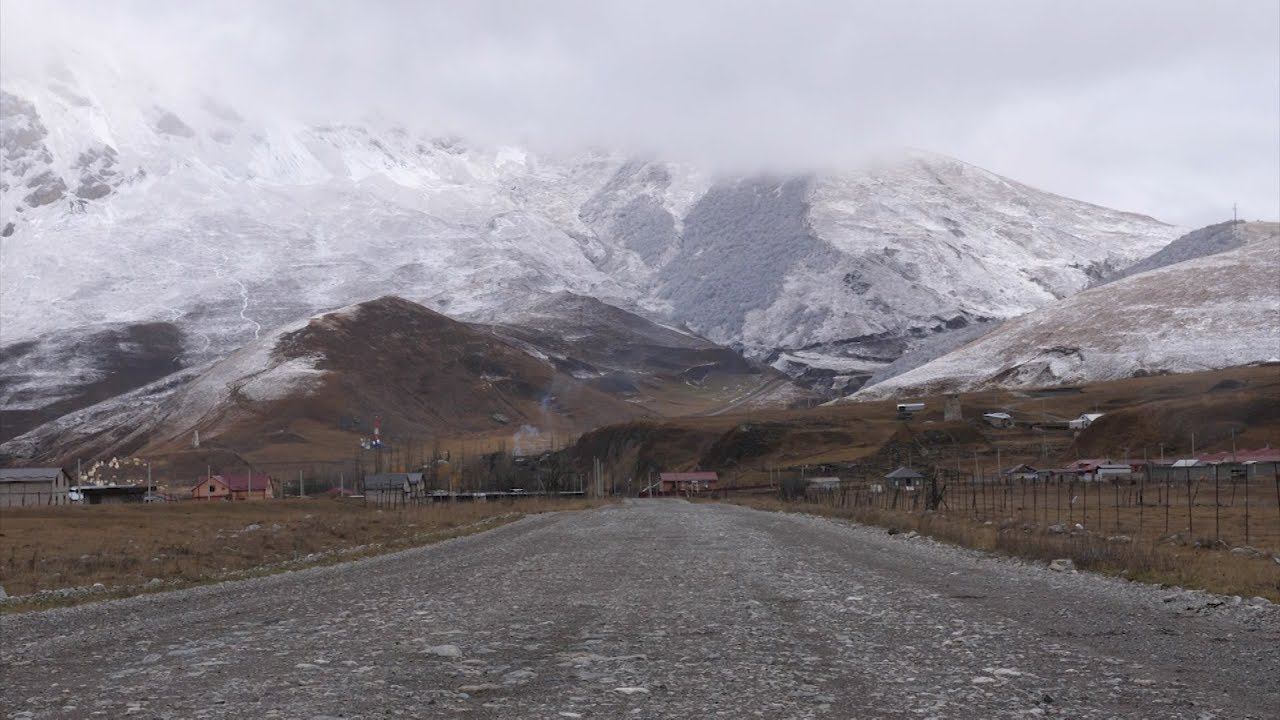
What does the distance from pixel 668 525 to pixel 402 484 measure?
81.7 meters

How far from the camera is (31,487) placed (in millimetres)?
112500

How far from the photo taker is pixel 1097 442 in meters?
123

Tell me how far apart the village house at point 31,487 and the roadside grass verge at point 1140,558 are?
3891 inches

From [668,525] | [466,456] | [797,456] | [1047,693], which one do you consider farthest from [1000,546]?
[466,456]

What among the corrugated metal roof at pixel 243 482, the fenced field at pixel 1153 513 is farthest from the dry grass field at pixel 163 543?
the corrugated metal roof at pixel 243 482

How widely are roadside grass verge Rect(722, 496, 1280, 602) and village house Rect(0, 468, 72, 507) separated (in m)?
98.8

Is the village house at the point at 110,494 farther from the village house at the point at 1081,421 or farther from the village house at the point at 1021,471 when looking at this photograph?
the village house at the point at 1081,421

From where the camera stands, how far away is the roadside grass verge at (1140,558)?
1898cm

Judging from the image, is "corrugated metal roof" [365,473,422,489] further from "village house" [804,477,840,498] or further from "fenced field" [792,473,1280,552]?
"fenced field" [792,473,1280,552]

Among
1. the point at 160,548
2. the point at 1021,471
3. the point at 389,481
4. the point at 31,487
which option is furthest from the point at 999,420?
the point at 160,548

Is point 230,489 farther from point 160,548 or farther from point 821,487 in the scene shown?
point 160,548

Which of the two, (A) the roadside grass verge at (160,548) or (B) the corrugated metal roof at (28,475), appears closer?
(A) the roadside grass verge at (160,548)

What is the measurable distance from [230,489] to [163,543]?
98.0m

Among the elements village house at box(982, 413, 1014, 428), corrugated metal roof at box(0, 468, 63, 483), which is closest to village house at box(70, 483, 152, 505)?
corrugated metal roof at box(0, 468, 63, 483)
